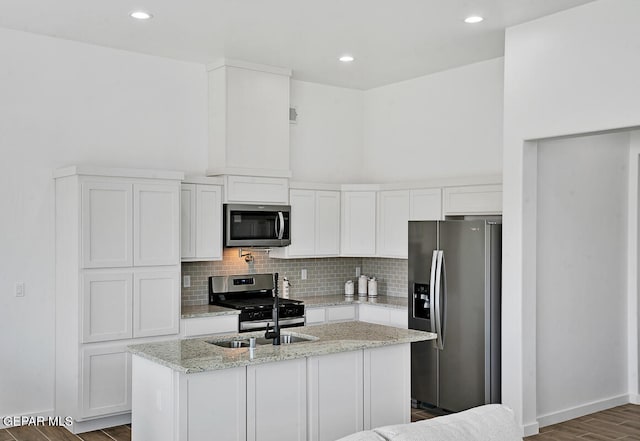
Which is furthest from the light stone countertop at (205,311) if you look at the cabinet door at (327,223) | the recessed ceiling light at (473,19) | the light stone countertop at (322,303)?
the recessed ceiling light at (473,19)

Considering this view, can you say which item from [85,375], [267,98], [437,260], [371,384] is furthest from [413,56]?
[85,375]

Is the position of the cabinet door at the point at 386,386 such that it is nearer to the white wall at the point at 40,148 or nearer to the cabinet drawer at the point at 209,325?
the cabinet drawer at the point at 209,325

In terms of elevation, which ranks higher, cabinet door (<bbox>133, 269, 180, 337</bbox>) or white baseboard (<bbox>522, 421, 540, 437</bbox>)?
cabinet door (<bbox>133, 269, 180, 337</bbox>)

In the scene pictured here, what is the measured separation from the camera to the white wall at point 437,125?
6.29 metres

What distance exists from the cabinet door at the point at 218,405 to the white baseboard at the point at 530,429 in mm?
2452

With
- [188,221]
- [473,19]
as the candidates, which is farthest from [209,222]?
[473,19]

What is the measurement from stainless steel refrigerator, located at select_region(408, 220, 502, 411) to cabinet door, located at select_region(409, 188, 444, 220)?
291 millimetres

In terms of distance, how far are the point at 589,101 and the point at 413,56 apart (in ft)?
6.29

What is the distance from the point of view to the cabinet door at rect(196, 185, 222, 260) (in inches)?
239

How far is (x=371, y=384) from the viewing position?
4426 millimetres

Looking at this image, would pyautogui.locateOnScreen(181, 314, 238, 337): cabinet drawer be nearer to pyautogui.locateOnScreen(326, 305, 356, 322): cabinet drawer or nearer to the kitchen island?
pyautogui.locateOnScreen(326, 305, 356, 322): cabinet drawer

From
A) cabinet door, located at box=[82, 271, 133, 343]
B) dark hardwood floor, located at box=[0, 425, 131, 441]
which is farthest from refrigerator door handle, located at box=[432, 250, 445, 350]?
dark hardwood floor, located at box=[0, 425, 131, 441]

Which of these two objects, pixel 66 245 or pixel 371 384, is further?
pixel 66 245

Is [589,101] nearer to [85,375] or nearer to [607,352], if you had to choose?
[607,352]
